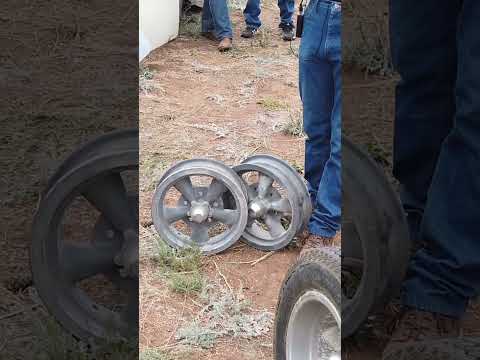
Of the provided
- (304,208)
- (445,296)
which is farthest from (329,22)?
(445,296)

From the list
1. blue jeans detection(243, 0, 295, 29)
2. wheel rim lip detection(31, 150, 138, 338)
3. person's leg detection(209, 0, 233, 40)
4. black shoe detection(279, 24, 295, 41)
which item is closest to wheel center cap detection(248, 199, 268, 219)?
wheel rim lip detection(31, 150, 138, 338)

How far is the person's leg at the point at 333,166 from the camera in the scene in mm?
2315

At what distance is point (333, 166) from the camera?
100 inches

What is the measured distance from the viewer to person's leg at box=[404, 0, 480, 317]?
754mm

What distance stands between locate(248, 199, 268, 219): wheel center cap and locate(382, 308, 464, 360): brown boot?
1.93 m

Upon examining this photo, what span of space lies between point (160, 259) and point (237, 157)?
1156 millimetres

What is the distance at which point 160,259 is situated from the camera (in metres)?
2.77

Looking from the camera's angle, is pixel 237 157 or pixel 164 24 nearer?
pixel 237 157

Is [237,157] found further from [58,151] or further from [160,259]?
[58,151]

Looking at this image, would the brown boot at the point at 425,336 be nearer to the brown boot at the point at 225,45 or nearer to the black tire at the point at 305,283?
the black tire at the point at 305,283

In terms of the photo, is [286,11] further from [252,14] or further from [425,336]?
[425,336]

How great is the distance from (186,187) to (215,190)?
0.39 ft

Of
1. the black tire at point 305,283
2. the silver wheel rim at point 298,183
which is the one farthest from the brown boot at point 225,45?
the black tire at point 305,283

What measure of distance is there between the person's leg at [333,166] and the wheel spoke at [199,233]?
1.43ft
